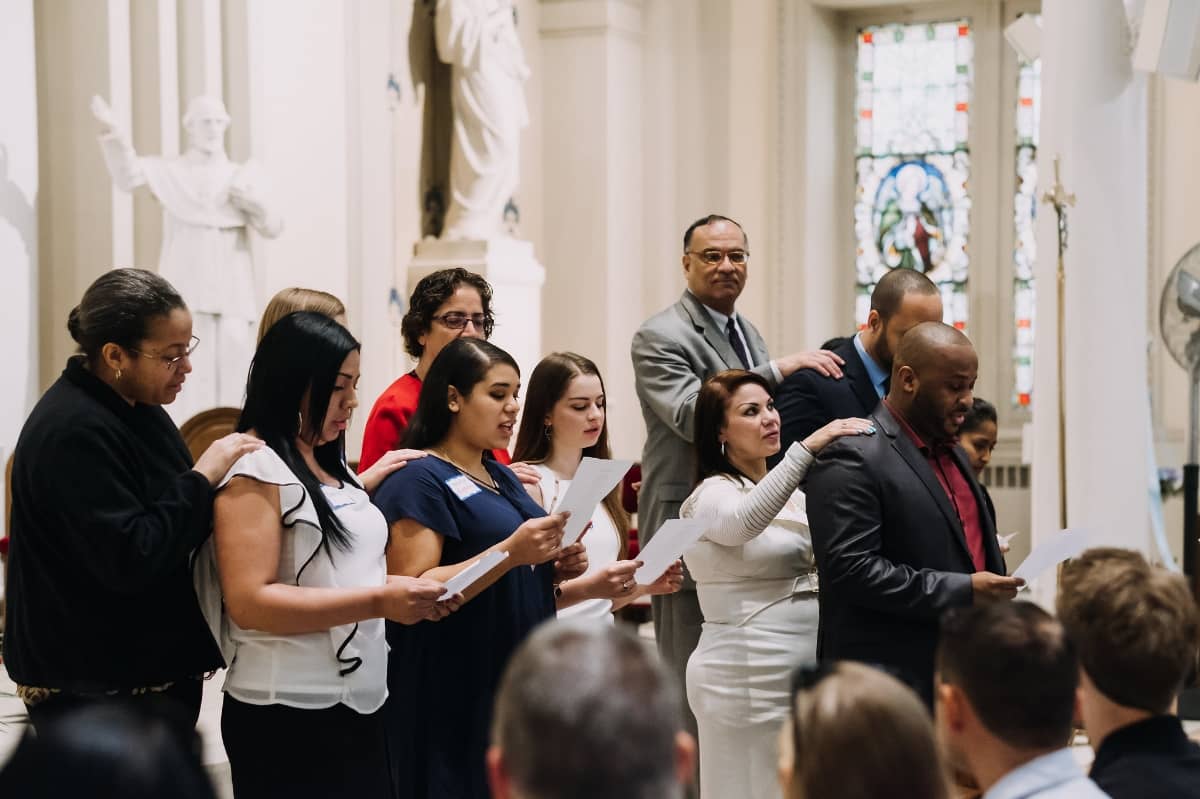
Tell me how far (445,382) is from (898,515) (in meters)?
1.07

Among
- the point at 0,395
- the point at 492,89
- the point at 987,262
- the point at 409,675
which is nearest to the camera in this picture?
the point at 409,675

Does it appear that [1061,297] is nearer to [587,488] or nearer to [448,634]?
[587,488]

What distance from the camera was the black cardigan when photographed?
9.76 ft

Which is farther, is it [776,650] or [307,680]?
[776,650]

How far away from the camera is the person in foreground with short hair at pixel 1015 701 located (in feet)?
7.32

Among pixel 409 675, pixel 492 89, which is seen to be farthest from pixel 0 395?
pixel 409 675

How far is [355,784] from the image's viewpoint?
309 cm

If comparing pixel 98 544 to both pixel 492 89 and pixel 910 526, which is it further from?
pixel 492 89

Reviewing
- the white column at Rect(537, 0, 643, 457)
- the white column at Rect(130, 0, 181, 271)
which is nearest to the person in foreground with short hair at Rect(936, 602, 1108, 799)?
the white column at Rect(130, 0, 181, 271)

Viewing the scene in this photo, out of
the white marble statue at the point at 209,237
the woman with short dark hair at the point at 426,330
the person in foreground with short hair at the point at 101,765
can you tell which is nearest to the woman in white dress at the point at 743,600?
the woman with short dark hair at the point at 426,330

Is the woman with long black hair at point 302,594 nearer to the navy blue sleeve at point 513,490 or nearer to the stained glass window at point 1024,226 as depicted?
the navy blue sleeve at point 513,490

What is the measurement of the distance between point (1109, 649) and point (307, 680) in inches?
56.2

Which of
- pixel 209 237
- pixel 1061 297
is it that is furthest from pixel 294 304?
pixel 209 237

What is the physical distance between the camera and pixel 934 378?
3.81 metres
